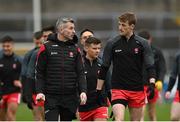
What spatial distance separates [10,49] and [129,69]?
668 centimetres

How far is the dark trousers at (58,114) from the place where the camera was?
12.6 m

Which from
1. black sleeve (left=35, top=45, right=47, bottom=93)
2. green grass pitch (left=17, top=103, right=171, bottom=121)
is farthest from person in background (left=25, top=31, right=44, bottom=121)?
green grass pitch (left=17, top=103, right=171, bottom=121)

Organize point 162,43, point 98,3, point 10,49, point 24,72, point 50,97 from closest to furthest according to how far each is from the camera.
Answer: point 50,97
point 24,72
point 10,49
point 162,43
point 98,3

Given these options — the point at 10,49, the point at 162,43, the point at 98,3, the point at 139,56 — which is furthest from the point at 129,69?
the point at 98,3

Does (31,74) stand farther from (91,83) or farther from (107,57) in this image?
(107,57)

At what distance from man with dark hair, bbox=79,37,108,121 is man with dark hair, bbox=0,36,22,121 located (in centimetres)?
547

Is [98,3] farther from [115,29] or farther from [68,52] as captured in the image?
[68,52]

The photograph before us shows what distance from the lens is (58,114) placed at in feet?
41.5

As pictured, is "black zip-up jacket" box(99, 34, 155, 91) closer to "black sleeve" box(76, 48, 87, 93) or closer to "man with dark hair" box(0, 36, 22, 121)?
"black sleeve" box(76, 48, 87, 93)

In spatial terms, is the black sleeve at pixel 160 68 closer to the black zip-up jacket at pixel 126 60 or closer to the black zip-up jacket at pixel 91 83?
the black zip-up jacket at pixel 91 83

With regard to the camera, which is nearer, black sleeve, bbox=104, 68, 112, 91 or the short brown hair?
the short brown hair

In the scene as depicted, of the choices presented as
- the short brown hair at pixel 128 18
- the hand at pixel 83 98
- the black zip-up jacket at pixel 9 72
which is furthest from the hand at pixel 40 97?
the black zip-up jacket at pixel 9 72

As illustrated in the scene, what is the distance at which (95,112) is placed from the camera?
14.4m

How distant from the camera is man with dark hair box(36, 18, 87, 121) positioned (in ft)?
41.4
